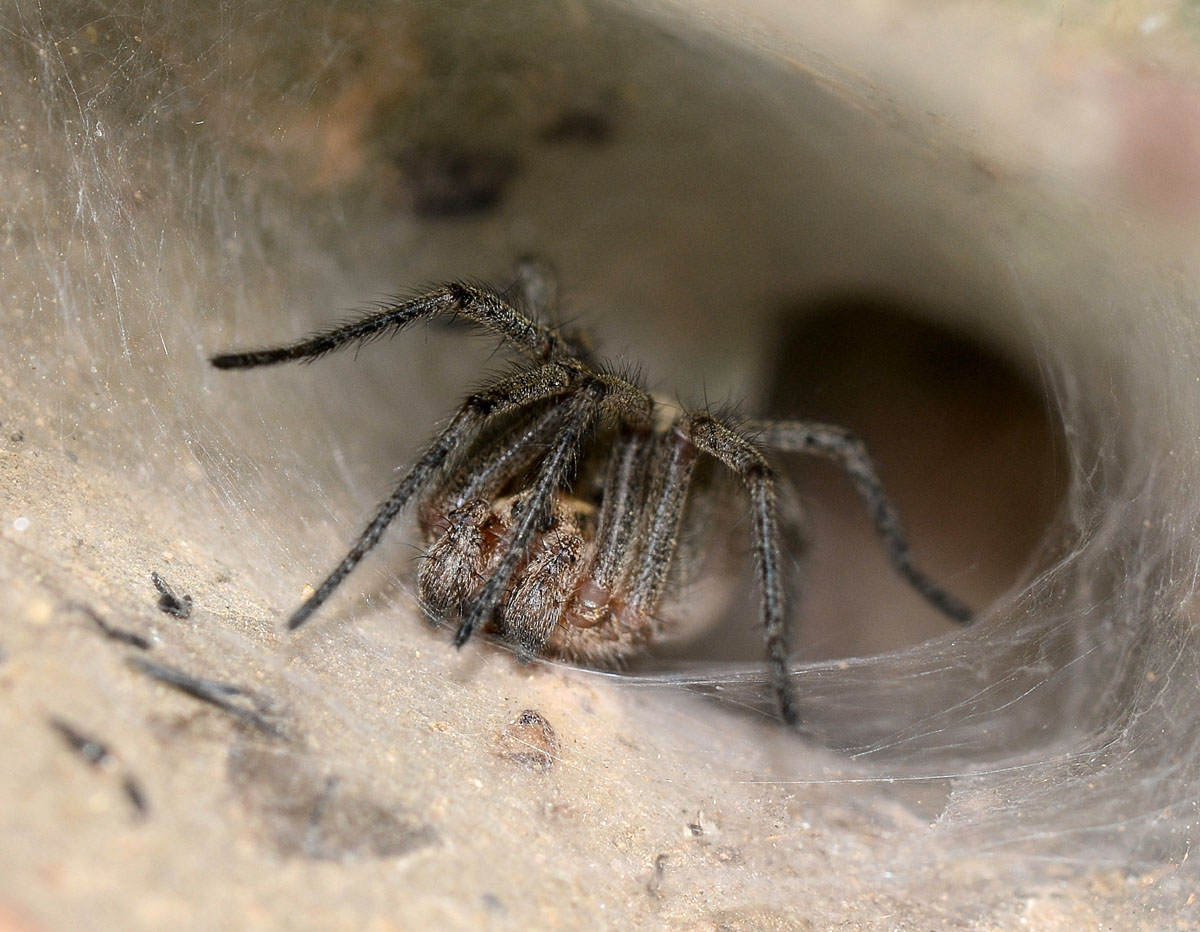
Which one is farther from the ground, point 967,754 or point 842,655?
point 842,655

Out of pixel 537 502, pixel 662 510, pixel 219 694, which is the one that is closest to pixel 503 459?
pixel 537 502

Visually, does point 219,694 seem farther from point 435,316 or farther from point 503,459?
point 435,316

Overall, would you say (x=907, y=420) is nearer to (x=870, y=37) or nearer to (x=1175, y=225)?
(x=1175, y=225)

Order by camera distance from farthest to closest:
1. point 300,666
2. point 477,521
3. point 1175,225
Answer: point 477,521, point 1175,225, point 300,666

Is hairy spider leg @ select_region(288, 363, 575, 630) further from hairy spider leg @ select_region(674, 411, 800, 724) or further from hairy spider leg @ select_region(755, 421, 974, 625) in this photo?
hairy spider leg @ select_region(755, 421, 974, 625)

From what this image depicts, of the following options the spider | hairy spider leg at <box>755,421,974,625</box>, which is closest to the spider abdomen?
the spider

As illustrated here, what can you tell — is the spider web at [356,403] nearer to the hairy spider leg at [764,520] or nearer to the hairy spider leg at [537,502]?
the hairy spider leg at [537,502]

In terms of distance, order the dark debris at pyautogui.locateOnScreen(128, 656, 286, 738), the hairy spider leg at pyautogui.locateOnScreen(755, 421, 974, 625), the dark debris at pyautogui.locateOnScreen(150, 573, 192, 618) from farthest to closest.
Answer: the hairy spider leg at pyautogui.locateOnScreen(755, 421, 974, 625) < the dark debris at pyautogui.locateOnScreen(150, 573, 192, 618) < the dark debris at pyautogui.locateOnScreen(128, 656, 286, 738)

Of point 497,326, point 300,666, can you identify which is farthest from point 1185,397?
point 300,666
